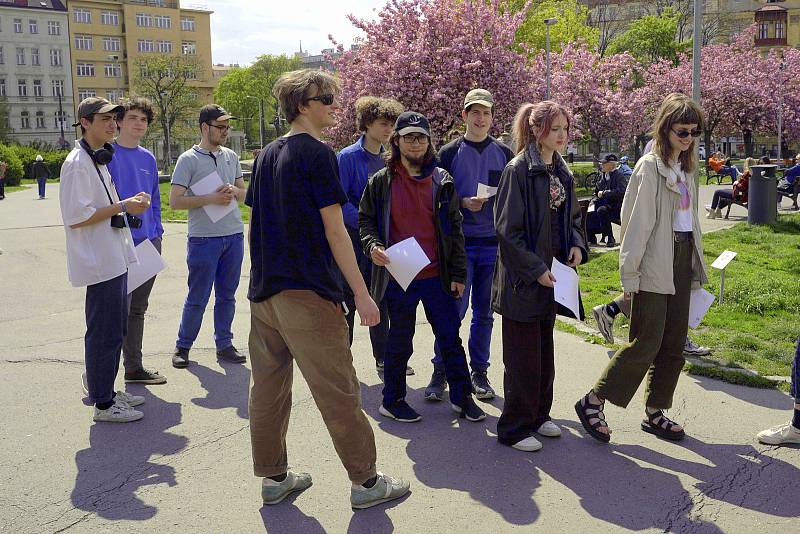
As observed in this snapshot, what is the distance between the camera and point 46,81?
97688mm

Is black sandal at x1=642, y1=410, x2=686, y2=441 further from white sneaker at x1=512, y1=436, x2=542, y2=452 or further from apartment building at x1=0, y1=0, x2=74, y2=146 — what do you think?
apartment building at x1=0, y1=0, x2=74, y2=146

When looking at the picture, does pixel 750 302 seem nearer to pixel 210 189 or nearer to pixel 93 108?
pixel 210 189

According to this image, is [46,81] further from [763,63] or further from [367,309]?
[367,309]

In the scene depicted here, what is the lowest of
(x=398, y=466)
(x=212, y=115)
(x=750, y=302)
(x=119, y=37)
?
(x=398, y=466)

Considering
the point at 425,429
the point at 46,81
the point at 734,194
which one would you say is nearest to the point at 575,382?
the point at 425,429

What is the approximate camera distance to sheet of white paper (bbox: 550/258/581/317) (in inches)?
186

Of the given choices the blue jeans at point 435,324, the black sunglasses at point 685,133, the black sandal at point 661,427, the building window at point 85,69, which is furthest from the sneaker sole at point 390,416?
the building window at point 85,69

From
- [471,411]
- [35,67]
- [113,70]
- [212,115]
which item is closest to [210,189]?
[212,115]

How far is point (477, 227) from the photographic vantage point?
5.80m

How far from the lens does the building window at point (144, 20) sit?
100750mm

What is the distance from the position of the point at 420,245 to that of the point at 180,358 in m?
2.56

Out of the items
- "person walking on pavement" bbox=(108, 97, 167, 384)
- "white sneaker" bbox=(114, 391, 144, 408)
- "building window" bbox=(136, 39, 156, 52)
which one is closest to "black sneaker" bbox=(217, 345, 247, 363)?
"person walking on pavement" bbox=(108, 97, 167, 384)

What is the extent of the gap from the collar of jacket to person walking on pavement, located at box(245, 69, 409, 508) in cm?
132

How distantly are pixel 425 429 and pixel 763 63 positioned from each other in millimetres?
51161
